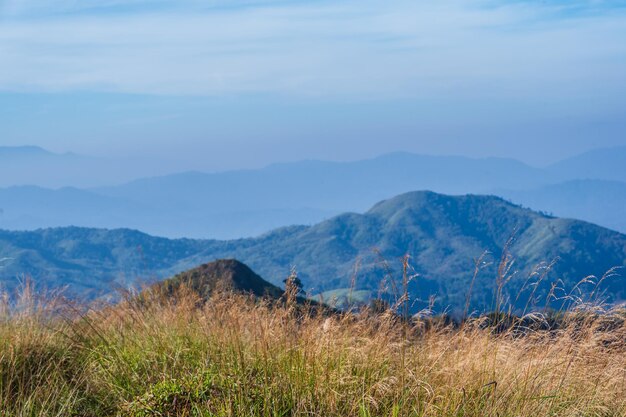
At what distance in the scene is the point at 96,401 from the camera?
6.26 metres

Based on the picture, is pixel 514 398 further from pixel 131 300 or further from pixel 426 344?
pixel 131 300

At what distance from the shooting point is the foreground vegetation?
17.9ft

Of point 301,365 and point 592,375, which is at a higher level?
point 301,365

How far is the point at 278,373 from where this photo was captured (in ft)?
18.9

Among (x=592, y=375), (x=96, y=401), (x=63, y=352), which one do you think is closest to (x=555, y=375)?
(x=592, y=375)

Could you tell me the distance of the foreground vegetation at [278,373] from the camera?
17.9 feet

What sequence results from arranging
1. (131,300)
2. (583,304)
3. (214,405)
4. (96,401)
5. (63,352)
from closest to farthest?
(214,405) → (96,401) → (583,304) → (63,352) → (131,300)

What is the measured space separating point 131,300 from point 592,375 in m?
5.41

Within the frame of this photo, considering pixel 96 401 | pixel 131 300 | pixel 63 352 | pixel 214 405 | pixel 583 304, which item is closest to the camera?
pixel 214 405

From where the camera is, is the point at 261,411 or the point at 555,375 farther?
the point at 555,375

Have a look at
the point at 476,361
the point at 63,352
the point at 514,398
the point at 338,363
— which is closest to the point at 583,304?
the point at 476,361

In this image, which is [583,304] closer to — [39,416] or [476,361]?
[476,361]

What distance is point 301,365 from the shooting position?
5.79 metres

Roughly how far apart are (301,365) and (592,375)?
2.81 m
